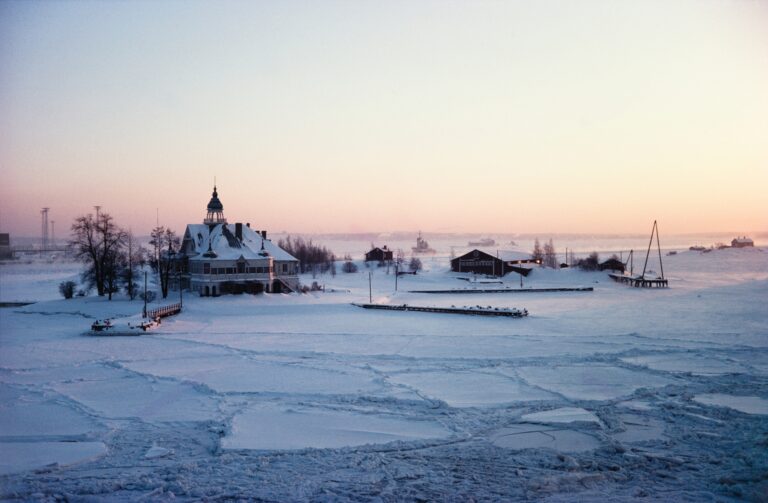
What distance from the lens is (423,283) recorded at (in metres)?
66.7

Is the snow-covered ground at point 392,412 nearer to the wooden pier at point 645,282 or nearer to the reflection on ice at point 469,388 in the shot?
the reflection on ice at point 469,388

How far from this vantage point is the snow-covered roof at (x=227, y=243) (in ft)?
156

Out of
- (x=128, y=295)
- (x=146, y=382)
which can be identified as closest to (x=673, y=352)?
(x=146, y=382)

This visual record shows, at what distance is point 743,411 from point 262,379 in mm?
14131

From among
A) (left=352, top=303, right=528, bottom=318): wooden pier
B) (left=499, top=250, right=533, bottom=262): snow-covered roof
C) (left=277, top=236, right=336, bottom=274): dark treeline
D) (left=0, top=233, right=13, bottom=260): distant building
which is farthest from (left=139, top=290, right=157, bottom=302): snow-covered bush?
(left=499, top=250, right=533, bottom=262): snow-covered roof

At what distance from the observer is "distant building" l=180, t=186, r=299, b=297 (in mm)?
46281

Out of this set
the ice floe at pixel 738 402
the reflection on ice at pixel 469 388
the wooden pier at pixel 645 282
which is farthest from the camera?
the wooden pier at pixel 645 282

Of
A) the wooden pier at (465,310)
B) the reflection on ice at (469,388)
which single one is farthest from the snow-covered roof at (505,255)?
the reflection on ice at (469,388)

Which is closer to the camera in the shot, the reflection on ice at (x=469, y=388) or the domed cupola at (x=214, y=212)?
the reflection on ice at (x=469, y=388)

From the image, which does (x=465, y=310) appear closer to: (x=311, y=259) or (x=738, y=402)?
(x=738, y=402)

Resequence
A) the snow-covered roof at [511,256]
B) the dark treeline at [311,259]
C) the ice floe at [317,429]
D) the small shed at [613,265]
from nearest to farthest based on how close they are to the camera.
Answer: the ice floe at [317,429] → the small shed at [613,265] → the snow-covered roof at [511,256] → the dark treeline at [311,259]

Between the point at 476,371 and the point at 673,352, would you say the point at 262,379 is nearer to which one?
the point at 476,371

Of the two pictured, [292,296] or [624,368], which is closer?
[624,368]

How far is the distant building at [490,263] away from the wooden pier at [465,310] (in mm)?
32747
